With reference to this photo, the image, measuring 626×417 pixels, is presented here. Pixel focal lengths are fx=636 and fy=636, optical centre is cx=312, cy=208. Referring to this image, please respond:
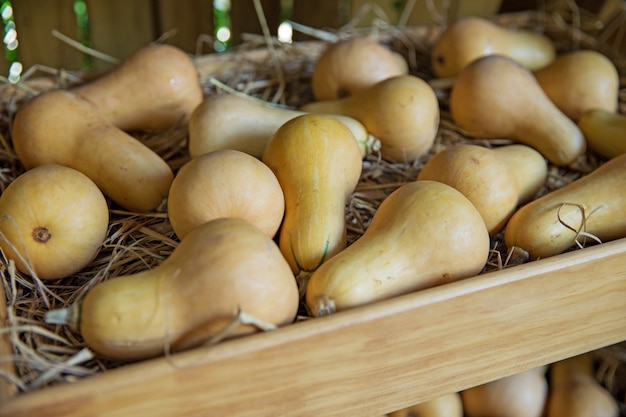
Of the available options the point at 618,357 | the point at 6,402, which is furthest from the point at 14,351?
the point at 618,357

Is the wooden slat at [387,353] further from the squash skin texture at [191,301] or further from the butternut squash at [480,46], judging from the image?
the butternut squash at [480,46]

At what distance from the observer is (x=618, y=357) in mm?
1082

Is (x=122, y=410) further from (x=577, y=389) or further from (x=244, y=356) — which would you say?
(x=577, y=389)

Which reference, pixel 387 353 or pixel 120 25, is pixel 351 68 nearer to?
pixel 387 353

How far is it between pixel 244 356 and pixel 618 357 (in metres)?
0.80

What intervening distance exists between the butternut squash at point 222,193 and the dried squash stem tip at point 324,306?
0.12 metres

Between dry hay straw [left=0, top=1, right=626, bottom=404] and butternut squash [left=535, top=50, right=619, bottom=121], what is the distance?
0.23 ft

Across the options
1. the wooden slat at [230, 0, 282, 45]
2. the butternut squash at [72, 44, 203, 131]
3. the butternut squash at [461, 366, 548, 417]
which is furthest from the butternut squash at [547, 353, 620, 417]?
the wooden slat at [230, 0, 282, 45]

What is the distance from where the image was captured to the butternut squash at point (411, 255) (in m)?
0.62

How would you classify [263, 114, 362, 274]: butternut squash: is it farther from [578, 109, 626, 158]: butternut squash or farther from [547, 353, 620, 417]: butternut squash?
[547, 353, 620, 417]: butternut squash

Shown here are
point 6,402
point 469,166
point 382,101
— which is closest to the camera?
point 6,402

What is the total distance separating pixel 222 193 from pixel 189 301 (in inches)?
5.3

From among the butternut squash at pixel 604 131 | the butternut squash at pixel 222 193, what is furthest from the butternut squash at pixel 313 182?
the butternut squash at pixel 604 131

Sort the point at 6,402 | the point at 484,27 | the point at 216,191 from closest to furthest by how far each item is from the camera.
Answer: the point at 6,402
the point at 216,191
the point at 484,27
